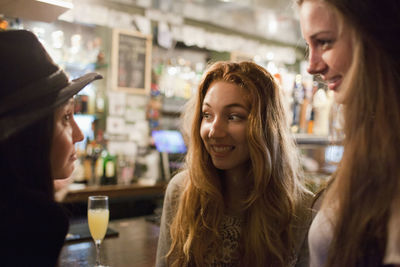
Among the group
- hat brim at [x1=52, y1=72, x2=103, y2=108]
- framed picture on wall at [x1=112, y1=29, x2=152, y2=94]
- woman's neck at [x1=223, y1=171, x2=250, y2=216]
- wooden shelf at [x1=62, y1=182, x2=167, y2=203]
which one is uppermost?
framed picture on wall at [x1=112, y1=29, x2=152, y2=94]

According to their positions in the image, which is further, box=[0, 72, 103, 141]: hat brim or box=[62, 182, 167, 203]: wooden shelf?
box=[62, 182, 167, 203]: wooden shelf

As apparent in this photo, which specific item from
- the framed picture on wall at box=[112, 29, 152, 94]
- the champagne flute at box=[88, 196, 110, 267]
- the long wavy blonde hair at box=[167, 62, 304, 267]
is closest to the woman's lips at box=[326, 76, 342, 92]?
the long wavy blonde hair at box=[167, 62, 304, 267]

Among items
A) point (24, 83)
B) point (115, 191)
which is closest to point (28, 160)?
point (24, 83)

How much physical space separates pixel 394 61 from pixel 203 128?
34.1 inches

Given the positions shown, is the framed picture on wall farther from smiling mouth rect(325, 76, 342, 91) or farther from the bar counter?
smiling mouth rect(325, 76, 342, 91)

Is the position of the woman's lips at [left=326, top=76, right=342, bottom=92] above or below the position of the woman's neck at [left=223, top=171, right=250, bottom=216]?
above

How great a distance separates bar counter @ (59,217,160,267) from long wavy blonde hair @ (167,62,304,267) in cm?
19

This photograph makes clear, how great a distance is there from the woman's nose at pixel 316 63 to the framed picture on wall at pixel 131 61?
3.42 metres

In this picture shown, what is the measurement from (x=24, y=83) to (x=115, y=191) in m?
2.92

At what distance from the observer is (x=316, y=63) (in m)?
0.96

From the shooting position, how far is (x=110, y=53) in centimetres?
414

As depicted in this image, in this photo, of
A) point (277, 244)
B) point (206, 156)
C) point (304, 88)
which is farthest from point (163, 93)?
point (277, 244)

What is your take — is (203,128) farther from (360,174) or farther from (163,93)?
(163,93)

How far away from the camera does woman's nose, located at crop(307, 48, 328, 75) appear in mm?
938
